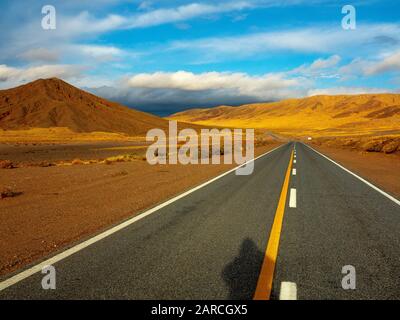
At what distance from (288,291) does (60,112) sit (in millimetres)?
121258

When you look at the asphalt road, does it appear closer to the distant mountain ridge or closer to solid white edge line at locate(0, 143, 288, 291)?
solid white edge line at locate(0, 143, 288, 291)

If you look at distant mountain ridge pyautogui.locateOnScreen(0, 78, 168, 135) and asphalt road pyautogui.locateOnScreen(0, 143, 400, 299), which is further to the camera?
distant mountain ridge pyautogui.locateOnScreen(0, 78, 168, 135)

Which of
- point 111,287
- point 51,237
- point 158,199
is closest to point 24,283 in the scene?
point 111,287

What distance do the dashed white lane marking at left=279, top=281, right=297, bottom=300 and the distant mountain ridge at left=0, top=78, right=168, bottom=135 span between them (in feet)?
346

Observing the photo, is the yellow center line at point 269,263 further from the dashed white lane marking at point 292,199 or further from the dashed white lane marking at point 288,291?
the dashed white lane marking at point 292,199

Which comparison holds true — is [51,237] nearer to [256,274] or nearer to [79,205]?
[79,205]

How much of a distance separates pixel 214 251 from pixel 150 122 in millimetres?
142994

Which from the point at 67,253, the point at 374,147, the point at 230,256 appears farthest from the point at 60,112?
the point at 230,256

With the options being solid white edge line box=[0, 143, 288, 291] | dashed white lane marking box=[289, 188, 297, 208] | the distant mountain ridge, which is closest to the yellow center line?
dashed white lane marking box=[289, 188, 297, 208]

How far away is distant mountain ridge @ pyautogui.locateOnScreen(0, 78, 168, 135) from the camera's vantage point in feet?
350

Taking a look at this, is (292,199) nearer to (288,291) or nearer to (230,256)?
(230,256)

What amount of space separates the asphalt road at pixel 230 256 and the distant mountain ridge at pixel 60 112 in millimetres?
102636

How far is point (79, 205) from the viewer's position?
878 cm
